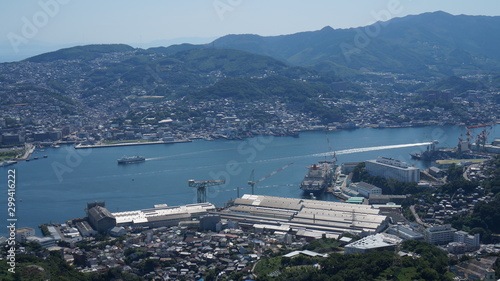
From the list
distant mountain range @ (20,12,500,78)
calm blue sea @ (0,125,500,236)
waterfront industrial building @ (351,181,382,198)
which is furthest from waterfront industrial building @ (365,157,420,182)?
distant mountain range @ (20,12,500,78)

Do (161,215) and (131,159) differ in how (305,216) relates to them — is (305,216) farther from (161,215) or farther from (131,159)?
(131,159)

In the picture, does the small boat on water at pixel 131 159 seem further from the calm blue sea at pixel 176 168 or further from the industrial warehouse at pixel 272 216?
the industrial warehouse at pixel 272 216

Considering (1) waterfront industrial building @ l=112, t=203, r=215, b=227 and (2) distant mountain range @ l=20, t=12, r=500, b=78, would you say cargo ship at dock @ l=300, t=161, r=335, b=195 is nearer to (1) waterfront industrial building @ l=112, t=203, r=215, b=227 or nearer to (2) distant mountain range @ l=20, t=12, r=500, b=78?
(1) waterfront industrial building @ l=112, t=203, r=215, b=227

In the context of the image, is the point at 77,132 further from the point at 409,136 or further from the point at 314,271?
the point at 314,271

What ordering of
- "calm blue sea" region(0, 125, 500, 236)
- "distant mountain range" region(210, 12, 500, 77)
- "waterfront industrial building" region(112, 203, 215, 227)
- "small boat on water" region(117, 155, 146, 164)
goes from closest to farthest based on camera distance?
"waterfront industrial building" region(112, 203, 215, 227) < "calm blue sea" region(0, 125, 500, 236) < "small boat on water" region(117, 155, 146, 164) < "distant mountain range" region(210, 12, 500, 77)

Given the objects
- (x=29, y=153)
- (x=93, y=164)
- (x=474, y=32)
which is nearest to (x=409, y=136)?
(x=93, y=164)

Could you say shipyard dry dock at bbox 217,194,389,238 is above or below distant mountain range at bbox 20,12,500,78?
below

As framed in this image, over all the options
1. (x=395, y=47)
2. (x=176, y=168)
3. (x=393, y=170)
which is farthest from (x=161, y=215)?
(x=395, y=47)

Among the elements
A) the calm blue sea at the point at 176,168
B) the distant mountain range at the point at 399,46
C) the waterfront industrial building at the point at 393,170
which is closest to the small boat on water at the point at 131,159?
the calm blue sea at the point at 176,168
